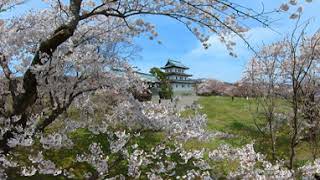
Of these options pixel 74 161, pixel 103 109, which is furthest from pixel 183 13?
pixel 103 109

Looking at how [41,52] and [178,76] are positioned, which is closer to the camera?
[41,52]

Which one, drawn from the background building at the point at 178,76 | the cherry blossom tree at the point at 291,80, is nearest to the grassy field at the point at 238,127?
the cherry blossom tree at the point at 291,80

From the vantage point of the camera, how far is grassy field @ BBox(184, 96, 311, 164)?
2503 centimetres

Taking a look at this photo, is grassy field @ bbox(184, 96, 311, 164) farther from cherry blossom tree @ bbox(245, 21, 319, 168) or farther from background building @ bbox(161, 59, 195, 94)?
background building @ bbox(161, 59, 195, 94)

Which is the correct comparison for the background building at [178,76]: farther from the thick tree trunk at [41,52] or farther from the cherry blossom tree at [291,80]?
the thick tree trunk at [41,52]

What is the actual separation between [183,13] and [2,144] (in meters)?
5.32

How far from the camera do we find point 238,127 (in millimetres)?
32719

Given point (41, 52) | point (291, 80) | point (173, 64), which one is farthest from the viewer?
point (173, 64)

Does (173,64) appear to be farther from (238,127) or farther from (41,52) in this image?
(41,52)

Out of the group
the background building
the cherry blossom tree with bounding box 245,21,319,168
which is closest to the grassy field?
the cherry blossom tree with bounding box 245,21,319,168

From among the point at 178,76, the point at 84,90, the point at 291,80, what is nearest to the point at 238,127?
the point at 291,80

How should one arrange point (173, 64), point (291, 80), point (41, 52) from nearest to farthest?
1. point (41, 52)
2. point (291, 80)
3. point (173, 64)

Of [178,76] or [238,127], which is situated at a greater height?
[178,76]

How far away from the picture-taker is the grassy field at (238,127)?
25.0 m
